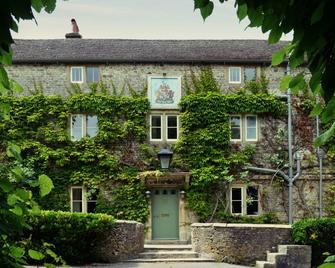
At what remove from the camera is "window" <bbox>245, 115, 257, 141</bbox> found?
23.8 metres

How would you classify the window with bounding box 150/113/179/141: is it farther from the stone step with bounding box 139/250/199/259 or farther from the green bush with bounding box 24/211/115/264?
the green bush with bounding box 24/211/115/264

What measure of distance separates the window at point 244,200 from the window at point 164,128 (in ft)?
10.9

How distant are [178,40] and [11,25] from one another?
24054 millimetres

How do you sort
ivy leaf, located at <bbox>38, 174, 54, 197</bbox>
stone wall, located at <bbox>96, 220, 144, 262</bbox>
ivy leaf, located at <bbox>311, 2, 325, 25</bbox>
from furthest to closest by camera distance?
1. stone wall, located at <bbox>96, 220, 144, 262</bbox>
2. ivy leaf, located at <bbox>38, 174, 54, 197</bbox>
3. ivy leaf, located at <bbox>311, 2, 325, 25</bbox>

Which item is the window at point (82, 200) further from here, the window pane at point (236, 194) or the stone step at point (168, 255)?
the stone step at point (168, 255)

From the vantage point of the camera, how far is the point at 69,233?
52.9ft

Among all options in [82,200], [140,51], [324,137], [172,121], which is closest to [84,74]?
[140,51]

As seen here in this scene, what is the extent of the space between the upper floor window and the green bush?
8657 mm

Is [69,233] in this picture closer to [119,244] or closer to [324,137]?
[119,244]

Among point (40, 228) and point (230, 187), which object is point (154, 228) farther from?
point (40, 228)

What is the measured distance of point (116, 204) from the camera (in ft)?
75.5

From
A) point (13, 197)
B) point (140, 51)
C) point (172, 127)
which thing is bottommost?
point (13, 197)

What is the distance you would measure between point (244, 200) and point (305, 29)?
69.7 feet

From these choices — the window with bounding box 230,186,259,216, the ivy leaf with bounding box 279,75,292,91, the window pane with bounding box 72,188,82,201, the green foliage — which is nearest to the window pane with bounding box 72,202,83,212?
the window pane with bounding box 72,188,82,201
